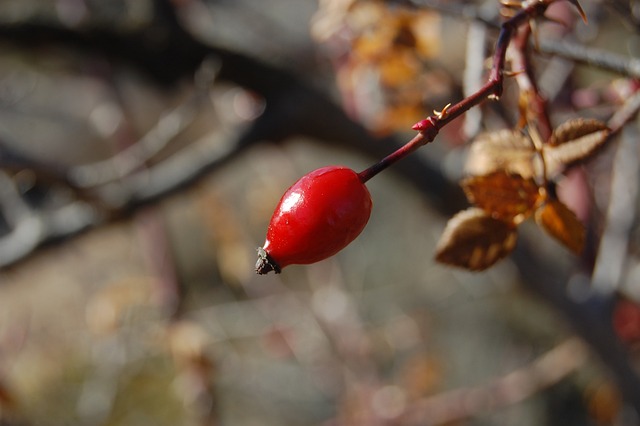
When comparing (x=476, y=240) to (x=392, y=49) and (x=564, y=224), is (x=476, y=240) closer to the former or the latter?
(x=564, y=224)

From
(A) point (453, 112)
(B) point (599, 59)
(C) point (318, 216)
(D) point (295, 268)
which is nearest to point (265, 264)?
(C) point (318, 216)

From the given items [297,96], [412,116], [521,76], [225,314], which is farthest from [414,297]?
[521,76]

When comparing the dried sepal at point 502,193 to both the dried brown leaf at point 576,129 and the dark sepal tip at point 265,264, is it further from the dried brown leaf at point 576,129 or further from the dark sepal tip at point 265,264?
the dark sepal tip at point 265,264

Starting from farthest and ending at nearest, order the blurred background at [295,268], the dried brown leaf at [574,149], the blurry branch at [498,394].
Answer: the blurry branch at [498,394], the blurred background at [295,268], the dried brown leaf at [574,149]

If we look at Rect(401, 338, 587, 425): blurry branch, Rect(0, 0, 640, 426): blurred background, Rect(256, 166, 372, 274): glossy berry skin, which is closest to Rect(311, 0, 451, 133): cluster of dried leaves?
Rect(0, 0, 640, 426): blurred background

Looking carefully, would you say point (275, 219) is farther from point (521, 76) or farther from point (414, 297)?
point (414, 297)

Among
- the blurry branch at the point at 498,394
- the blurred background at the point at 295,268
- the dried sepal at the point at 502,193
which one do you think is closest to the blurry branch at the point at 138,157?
the blurred background at the point at 295,268
